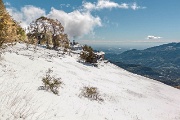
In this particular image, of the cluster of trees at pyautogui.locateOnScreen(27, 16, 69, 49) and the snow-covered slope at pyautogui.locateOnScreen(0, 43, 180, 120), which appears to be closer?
the snow-covered slope at pyautogui.locateOnScreen(0, 43, 180, 120)

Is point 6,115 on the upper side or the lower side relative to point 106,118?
upper

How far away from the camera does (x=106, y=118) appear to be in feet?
65.4

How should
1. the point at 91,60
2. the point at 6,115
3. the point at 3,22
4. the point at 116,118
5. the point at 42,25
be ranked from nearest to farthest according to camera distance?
the point at 6,115 < the point at 116,118 < the point at 3,22 < the point at 91,60 < the point at 42,25

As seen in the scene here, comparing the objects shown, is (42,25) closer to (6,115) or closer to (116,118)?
(116,118)

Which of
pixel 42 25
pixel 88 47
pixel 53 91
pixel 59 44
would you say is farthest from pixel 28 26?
pixel 53 91

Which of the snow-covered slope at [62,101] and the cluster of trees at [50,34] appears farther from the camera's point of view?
the cluster of trees at [50,34]

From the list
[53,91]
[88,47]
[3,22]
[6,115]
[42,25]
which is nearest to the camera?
[6,115]

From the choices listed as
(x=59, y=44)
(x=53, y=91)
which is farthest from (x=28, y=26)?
(x=53, y=91)

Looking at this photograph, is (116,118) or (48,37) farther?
(48,37)

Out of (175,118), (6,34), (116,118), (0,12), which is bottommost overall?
(175,118)

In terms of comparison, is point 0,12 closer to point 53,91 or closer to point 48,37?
point 53,91

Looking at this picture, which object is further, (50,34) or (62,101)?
(50,34)

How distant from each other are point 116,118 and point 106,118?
87.7 inches

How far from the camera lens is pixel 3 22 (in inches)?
1048
